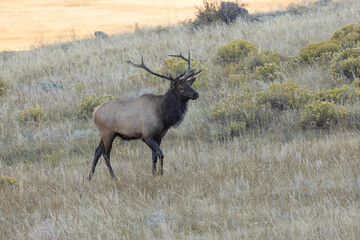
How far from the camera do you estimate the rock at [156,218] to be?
6059 mm

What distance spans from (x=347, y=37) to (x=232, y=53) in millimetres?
3512

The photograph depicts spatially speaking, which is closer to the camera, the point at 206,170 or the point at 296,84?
the point at 206,170

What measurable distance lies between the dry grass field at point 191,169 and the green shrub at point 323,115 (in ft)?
0.47

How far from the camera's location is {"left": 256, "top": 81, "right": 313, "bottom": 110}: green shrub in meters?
11.4

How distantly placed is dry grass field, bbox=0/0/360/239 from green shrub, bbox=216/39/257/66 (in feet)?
1.08

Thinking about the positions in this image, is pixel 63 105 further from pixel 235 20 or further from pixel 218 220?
pixel 235 20

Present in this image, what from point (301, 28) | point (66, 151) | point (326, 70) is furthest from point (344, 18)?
point (66, 151)

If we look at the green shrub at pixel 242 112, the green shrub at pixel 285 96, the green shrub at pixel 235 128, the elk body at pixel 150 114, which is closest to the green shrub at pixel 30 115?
the green shrub at pixel 242 112

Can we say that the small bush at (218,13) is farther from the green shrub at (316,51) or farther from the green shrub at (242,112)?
the green shrub at (242,112)

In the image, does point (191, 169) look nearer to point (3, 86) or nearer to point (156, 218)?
point (156, 218)

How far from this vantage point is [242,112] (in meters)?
11.3

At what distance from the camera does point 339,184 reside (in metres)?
6.57

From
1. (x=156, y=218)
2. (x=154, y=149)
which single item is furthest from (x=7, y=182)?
(x=156, y=218)

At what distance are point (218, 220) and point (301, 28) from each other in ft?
42.3
